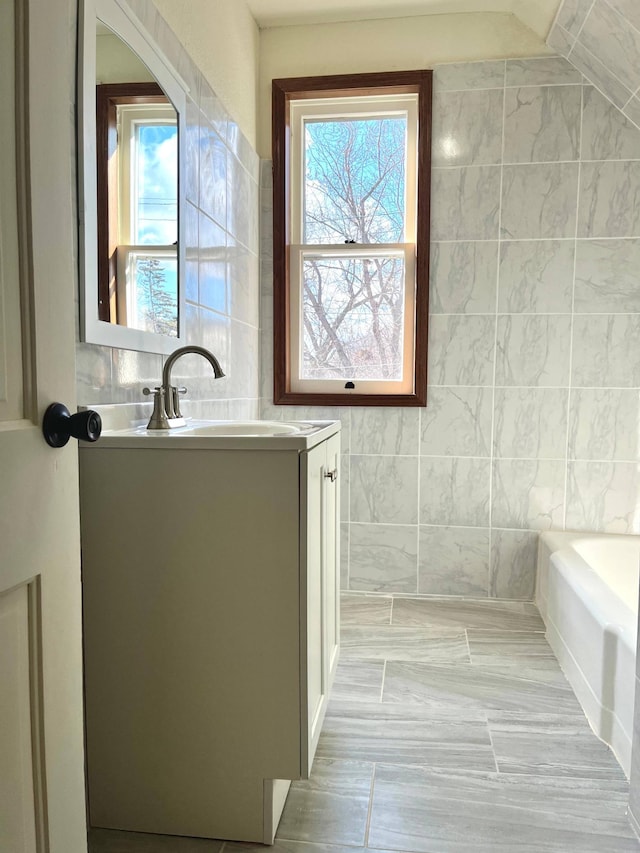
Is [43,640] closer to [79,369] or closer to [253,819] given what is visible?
[79,369]

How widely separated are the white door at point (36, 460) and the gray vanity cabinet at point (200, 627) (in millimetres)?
452

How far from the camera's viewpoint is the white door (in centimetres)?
71

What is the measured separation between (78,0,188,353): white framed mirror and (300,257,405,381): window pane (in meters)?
1.15

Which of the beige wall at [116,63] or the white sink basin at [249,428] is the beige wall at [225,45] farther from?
the white sink basin at [249,428]

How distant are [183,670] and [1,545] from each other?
749mm

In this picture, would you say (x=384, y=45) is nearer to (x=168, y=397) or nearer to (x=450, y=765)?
(x=168, y=397)

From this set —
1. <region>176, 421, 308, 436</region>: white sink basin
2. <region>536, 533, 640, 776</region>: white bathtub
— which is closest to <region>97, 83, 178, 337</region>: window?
<region>176, 421, 308, 436</region>: white sink basin

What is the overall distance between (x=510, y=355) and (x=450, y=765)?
1.76 metres

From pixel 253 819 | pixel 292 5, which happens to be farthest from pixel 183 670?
pixel 292 5

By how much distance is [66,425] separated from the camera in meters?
0.80

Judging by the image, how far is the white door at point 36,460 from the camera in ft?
2.32

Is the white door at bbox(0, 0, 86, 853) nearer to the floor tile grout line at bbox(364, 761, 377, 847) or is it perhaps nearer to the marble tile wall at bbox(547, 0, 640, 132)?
the floor tile grout line at bbox(364, 761, 377, 847)

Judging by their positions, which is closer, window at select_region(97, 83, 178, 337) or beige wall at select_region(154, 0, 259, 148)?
window at select_region(97, 83, 178, 337)

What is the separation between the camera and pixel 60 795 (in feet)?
2.69
